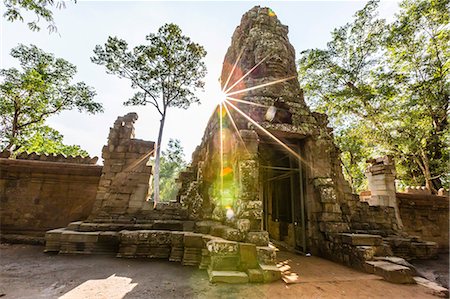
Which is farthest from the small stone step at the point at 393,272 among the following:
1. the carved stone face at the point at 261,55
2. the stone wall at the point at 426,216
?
the stone wall at the point at 426,216

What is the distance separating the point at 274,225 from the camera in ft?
29.8

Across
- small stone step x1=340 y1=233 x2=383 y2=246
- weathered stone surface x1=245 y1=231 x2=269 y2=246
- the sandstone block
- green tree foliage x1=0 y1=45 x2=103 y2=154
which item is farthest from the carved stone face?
green tree foliage x1=0 y1=45 x2=103 y2=154

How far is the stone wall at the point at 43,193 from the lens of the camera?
223 inches

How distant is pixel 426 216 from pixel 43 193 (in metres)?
14.1

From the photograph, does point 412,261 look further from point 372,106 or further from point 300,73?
point 300,73

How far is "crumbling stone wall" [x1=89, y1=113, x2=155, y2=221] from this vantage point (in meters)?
5.50

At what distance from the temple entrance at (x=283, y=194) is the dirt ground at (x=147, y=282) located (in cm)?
207

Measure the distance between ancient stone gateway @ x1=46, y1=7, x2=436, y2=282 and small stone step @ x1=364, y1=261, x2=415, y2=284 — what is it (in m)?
0.02

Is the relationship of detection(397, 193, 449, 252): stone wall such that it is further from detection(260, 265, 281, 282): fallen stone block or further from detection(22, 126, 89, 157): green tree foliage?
Answer: detection(22, 126, 89, 157): green tree foliage

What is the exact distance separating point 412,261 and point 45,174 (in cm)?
1163

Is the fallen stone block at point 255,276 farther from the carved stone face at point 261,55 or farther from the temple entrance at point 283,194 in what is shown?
the carved stone face at point 261,55

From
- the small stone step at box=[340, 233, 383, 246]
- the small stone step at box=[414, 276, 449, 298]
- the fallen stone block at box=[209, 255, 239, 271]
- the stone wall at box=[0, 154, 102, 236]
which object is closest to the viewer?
the small stone step at box=[414, 276, 449, 298]

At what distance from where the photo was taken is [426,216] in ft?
26.5

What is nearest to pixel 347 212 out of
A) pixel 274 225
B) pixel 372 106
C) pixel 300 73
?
pixel 274 225
